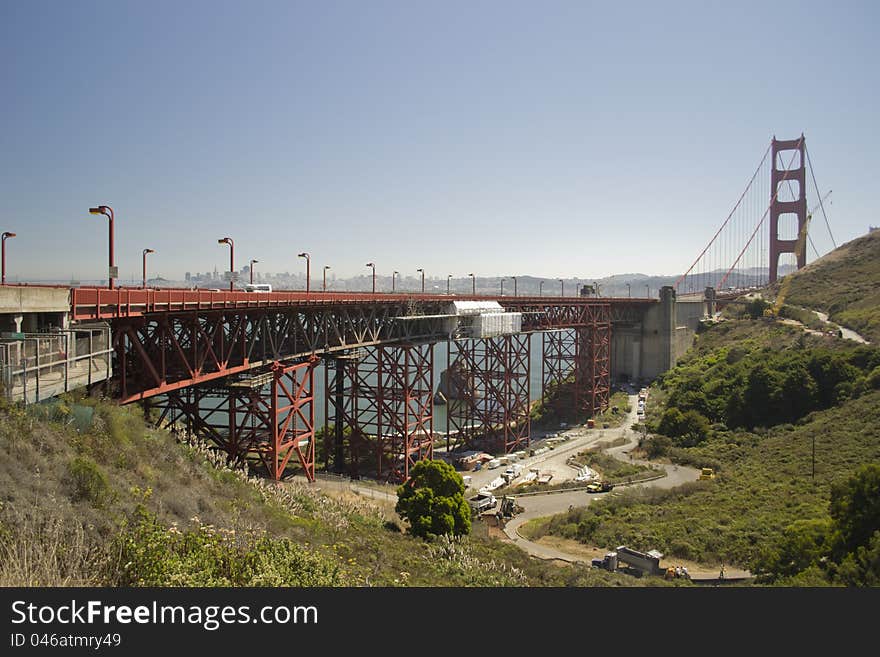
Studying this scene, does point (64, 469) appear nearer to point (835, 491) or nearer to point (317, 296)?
point (317, 296)

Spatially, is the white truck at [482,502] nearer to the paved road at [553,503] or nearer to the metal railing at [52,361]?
the paved road at [553,503]

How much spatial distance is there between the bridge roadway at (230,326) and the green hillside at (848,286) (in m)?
34.3

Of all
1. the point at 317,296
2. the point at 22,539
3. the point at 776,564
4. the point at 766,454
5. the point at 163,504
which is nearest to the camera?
the point at 22,539

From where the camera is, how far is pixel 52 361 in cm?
1177

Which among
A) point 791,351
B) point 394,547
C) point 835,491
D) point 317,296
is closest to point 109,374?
point 394,547

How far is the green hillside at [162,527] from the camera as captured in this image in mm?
6641

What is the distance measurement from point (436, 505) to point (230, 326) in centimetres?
837

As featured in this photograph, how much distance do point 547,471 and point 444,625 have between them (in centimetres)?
2941

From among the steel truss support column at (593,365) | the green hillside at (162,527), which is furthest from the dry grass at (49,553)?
the steel truss support column at (593,365)

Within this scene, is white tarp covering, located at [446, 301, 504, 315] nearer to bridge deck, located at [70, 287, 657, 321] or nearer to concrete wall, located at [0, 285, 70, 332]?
bridge deck, located at [70, 287, 657, 321]

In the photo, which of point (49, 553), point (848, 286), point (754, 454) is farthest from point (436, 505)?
point (848, 286)

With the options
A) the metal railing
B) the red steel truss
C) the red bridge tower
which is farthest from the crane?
the metal railing

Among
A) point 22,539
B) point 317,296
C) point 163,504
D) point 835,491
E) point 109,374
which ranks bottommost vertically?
point 835,491

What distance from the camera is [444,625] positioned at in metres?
5.51
